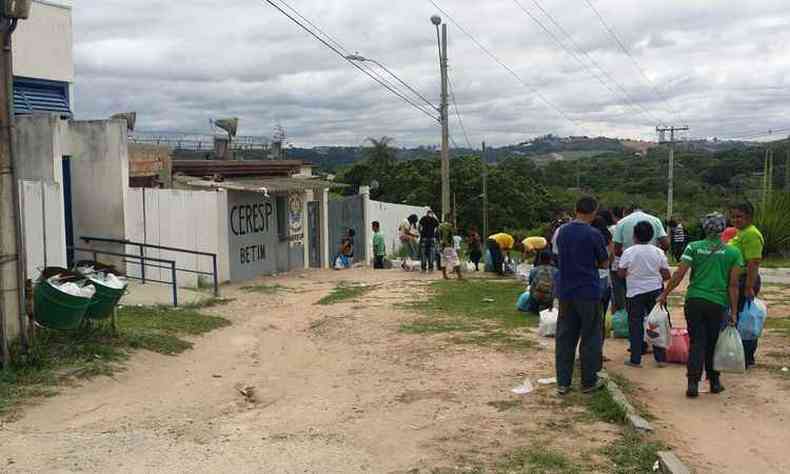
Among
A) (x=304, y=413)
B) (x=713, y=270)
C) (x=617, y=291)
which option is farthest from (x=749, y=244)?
(x=304, y=413)

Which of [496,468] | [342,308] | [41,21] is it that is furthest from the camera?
[41,21]

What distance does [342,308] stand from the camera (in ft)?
45.4

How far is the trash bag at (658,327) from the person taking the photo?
26.3 ft

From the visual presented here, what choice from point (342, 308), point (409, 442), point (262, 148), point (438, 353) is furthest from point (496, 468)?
point (262, 148)

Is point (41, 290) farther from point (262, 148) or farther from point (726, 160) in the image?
point (726, 160)

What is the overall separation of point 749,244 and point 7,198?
7079 mm

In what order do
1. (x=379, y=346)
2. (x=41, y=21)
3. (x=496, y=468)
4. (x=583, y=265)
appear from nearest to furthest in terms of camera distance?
(x=496, y=468) < (x=583, y=265) < (x=379, y=346) < (x=41, y=21)

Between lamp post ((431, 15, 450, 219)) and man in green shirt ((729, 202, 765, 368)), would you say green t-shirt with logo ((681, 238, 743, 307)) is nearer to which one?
man in green shirt ((729, 202, 765, 368))

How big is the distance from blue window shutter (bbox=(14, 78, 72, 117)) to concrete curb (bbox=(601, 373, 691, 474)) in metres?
13.9

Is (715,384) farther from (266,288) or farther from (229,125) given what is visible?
(229,125)

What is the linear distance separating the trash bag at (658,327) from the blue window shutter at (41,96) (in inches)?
532

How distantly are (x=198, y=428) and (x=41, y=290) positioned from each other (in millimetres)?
2906

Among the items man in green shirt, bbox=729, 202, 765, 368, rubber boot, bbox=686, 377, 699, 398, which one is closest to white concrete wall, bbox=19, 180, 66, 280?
rubber boot, bbox=686, 377, 699, 398

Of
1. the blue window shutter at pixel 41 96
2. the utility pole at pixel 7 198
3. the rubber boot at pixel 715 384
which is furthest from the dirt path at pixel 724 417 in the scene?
the blue window shutter at pixel 41 96
